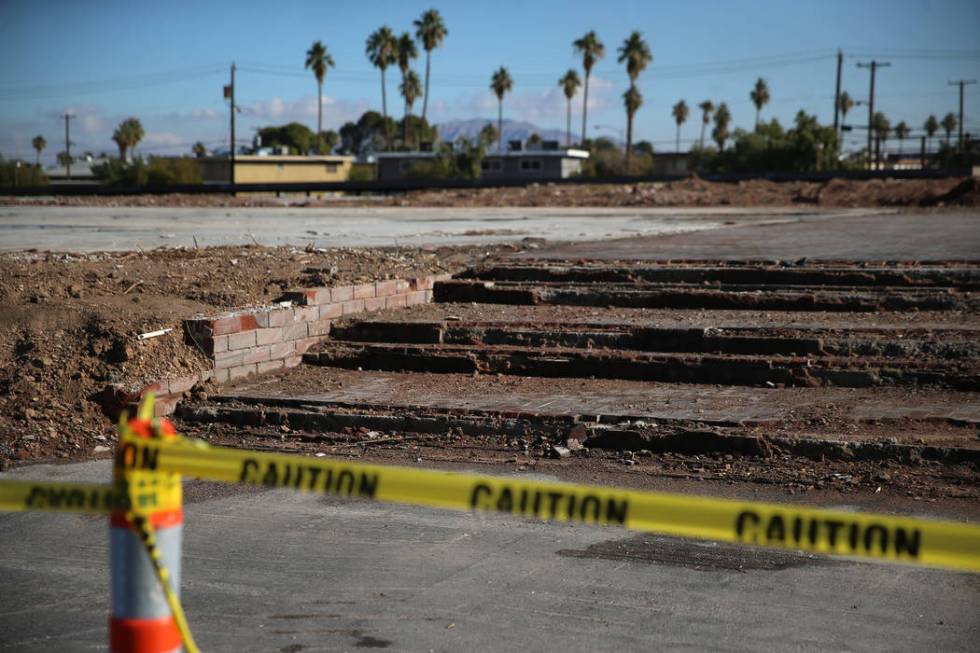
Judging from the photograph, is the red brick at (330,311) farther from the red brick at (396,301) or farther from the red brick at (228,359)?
the red brick at (228,359)

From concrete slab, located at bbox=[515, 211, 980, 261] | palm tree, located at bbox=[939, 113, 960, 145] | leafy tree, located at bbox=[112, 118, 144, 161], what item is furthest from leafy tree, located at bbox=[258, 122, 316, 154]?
concrete slab, located at bbox=[515, 211, 980, 261]

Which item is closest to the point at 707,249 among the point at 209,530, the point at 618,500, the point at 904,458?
the point at 904,458

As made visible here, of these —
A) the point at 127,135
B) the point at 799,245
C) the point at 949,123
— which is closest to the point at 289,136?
the point at 127,135

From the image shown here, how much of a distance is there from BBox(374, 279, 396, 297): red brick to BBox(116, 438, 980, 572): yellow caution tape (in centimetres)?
777

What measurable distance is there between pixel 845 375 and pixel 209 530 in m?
4.95

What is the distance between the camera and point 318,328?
9695 millimetres

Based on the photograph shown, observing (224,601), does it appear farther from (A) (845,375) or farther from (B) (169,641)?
(A) (845,375)

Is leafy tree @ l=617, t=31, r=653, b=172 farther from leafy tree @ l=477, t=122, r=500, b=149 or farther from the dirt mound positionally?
the dirt mound

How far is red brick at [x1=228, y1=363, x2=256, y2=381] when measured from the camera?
869 cm

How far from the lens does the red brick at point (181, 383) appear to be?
801 centimetres

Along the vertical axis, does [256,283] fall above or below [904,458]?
above

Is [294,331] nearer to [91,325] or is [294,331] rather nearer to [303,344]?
[303,344]

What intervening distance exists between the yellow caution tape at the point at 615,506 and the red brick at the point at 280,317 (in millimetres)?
6376

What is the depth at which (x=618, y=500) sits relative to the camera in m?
2.67
